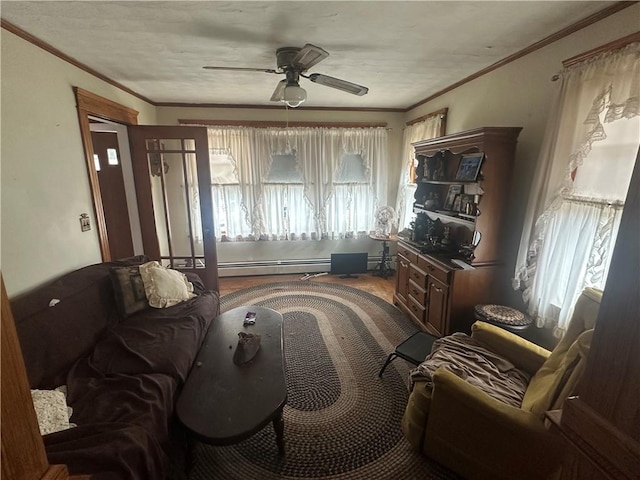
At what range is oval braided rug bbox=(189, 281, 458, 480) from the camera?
165cm

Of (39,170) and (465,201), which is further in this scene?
(465,201)

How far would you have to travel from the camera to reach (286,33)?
1925 millimetres

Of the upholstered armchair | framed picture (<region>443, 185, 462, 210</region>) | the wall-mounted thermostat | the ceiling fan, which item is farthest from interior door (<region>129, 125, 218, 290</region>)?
the upholstered armchair

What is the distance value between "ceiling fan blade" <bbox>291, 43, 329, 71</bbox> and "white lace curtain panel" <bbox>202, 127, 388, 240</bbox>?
2077mm

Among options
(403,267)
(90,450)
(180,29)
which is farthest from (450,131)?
(90,450)

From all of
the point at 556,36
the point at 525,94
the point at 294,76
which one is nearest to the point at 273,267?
the point at 294,76

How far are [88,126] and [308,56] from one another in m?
1.94

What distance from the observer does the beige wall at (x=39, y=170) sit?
178 cm

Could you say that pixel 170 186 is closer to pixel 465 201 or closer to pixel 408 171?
pixel 408 171

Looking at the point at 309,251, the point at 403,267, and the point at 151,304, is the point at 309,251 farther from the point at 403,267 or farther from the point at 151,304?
the point at 151,304

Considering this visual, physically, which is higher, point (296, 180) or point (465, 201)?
point (296, 180)

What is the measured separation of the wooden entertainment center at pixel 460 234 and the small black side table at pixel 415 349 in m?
0.38

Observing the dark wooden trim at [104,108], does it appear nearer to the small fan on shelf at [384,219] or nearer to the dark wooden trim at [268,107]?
the dark wooden trim at [268,107]

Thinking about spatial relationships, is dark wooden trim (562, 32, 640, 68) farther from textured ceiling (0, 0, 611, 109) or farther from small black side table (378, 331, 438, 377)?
small black side table (378, 331, 438, 377)
